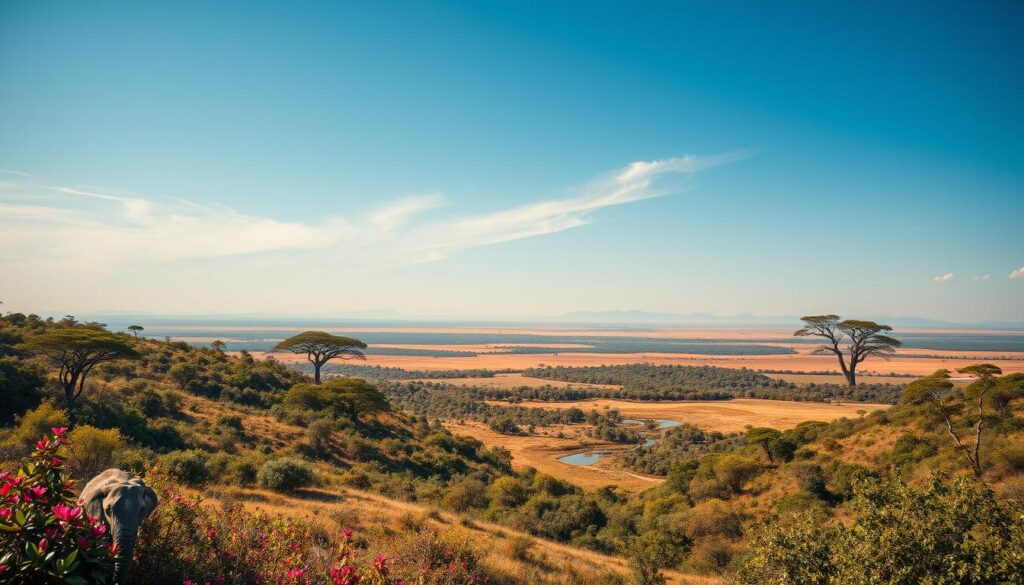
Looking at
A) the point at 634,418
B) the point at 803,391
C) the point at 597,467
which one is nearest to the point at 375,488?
the point at 597,467

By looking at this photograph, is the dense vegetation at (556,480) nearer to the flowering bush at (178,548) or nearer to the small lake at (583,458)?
the flowering bush at (178,548)

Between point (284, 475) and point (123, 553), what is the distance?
1303 centimetres

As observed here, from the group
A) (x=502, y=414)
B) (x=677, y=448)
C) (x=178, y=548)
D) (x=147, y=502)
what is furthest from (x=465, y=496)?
(x=502, y=414)

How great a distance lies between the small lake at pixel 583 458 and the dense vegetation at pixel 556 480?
9.61 feet

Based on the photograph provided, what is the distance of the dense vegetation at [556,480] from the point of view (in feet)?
21.8

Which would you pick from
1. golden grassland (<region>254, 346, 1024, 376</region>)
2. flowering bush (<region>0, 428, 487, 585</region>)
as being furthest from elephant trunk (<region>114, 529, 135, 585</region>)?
golden grassland (<region>254, 346, 1024, 376</region>)

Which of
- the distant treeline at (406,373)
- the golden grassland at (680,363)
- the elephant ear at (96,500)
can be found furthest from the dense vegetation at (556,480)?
the golden grassland at (680,363)

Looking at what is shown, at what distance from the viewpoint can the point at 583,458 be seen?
40156mm

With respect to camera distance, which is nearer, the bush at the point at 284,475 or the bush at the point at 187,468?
Result: the bush at the point at 187,468

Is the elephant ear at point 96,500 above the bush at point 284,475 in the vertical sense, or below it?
above

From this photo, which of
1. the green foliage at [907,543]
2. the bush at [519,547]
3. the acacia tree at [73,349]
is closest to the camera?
the green foliage at [907,543]

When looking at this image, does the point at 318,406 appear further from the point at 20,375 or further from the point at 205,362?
the point at 20,375

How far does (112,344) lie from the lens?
22.3m

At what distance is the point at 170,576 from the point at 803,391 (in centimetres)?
7903
